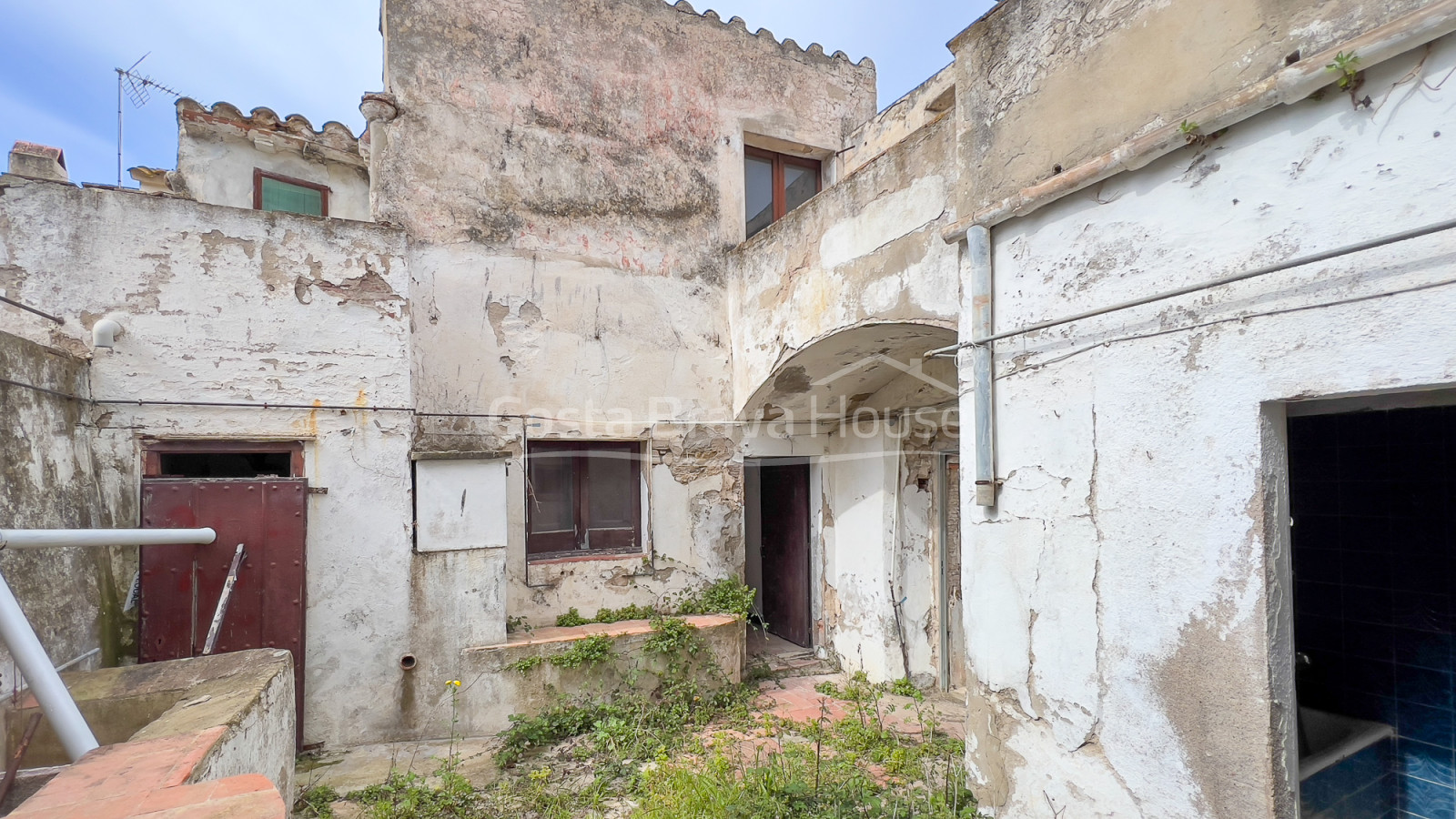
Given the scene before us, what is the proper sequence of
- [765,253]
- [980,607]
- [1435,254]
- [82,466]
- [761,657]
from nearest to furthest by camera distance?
1. [1435,254]
2. [980,607]
3. [82,466]
4. [765,253]
5. [761,657]

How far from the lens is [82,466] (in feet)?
12.4

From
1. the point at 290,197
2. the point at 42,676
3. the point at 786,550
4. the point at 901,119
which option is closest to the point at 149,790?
the point at 42,676

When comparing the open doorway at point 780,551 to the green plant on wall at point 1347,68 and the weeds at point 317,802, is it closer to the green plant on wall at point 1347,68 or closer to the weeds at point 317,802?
the weeds at point 317,802

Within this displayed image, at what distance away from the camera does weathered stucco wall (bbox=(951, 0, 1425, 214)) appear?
2137mm

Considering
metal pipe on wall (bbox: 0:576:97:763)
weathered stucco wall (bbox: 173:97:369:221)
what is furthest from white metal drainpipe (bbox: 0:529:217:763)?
weathered stucco wall (bbox: 173:97:369:221)

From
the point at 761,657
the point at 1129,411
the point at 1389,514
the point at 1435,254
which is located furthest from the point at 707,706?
the point at 1435,254

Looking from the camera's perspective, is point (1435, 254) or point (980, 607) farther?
point (980, 607)

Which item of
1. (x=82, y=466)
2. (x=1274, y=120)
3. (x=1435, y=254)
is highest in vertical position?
(x=1274, y=120)

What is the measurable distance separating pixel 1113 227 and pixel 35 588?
200 inches

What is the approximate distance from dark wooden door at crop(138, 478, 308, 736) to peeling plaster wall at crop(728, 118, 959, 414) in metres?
3.53

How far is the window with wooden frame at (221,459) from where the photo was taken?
4156 millimetres

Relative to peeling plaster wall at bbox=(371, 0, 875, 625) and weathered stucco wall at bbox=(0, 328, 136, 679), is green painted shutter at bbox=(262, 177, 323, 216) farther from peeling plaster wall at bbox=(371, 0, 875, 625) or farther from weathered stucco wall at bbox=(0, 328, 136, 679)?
weathered stucco wall at bbox=(0, 328, 136, 679)

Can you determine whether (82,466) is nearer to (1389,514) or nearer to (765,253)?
(765,253)

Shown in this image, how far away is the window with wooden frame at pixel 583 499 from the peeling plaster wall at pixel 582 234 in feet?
0.53
